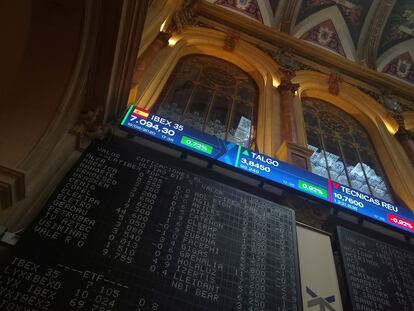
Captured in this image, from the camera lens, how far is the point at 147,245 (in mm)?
3250

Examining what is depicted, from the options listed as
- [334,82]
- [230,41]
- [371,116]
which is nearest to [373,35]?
[334,82]

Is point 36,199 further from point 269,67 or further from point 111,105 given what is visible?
point 269,67

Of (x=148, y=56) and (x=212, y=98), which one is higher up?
(x=212, y=98)

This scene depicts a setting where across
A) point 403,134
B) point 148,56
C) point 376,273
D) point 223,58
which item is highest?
point 223,58

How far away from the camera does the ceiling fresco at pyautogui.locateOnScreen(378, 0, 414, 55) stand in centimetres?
1120

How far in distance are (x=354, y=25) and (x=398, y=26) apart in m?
1.33

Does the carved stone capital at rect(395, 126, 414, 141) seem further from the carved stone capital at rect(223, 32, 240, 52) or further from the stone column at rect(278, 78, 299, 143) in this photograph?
the carved stone capital at rect(223, 32, 240, 52)

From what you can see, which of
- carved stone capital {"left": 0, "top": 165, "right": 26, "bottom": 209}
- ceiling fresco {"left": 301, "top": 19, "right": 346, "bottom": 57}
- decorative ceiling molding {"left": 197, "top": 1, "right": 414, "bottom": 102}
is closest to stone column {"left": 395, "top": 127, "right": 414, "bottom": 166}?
decorative ceiling molding {"left": 197, "top": 1, "right": 414, "bottom": 102}

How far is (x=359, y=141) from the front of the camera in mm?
8477

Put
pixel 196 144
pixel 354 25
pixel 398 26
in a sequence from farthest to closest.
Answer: pixel 354 25
pixel 398 26
pixel 196 144

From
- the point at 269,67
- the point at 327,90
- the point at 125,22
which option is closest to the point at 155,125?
the point at 125,22

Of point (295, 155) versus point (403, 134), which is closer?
point (295, 155)

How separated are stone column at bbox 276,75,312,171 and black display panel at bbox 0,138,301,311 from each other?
5.78 ft

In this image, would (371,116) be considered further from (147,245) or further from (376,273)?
(147,245)
